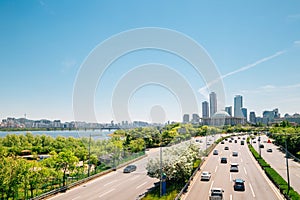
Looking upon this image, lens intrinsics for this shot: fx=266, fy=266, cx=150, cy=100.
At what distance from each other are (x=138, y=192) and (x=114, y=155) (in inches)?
542

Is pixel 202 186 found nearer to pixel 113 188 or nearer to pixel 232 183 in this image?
pixel 232 183

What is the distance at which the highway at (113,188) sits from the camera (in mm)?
22145

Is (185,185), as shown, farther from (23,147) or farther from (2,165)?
(23,147)

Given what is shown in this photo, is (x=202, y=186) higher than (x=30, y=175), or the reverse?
(x=30, y=175)

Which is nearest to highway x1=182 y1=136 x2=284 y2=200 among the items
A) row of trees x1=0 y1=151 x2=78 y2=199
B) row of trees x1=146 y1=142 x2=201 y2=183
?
row of trees x1=146 y1=142 x2=201 y2=183

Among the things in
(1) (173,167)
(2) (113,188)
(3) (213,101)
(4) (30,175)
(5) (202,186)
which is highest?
(3) (213,101)

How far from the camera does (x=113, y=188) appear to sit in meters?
25.0

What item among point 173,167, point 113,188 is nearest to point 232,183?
point 173,167

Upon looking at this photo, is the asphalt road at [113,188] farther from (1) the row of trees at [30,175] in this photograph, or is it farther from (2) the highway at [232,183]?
(2) the highway at [232,183]

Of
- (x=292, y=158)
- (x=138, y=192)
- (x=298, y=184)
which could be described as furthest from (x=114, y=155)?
(x=292, y=158)

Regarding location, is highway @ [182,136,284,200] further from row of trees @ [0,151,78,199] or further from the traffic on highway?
row of trees @ [0,151,78,199]

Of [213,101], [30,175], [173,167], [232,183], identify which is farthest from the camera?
[213,101]

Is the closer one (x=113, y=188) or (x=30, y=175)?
(x=30, y=175)

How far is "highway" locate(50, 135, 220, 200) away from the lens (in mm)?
22145
